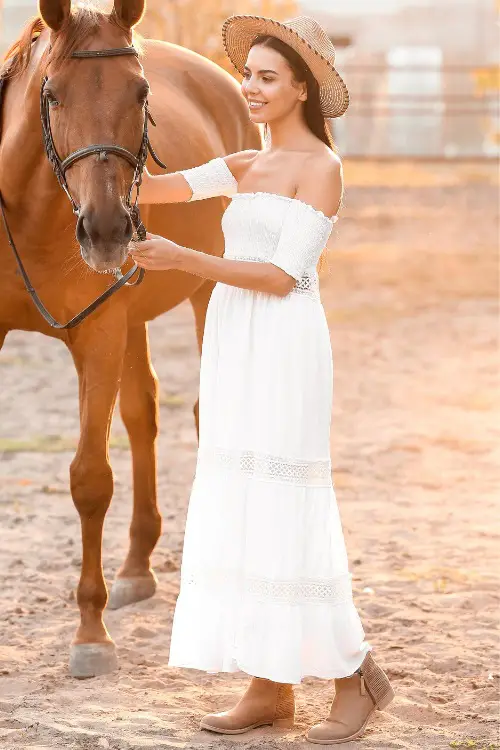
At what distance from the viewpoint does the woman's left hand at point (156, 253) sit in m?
3.71

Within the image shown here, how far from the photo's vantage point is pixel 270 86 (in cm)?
387

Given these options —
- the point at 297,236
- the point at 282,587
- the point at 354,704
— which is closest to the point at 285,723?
the point at 354,704

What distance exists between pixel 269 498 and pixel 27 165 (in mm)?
1450

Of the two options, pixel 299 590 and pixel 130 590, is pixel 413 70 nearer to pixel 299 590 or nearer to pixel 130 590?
pixel 130 590

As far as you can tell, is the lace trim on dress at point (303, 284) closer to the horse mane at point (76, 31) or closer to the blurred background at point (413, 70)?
the horse mane at point (76, 31)

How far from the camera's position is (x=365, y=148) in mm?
36312

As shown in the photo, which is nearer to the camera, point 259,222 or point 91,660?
point 259,222

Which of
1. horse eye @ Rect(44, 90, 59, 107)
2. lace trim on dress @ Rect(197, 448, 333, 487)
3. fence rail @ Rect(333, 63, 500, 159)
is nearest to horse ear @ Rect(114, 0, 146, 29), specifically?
horse eye @ Rect(44, 90, 59, 107)

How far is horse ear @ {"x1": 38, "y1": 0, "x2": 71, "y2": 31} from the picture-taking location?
393 centimetres

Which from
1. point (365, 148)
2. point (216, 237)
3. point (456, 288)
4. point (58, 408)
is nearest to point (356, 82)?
point (365, 148)

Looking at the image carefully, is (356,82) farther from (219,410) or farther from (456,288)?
(219,410)

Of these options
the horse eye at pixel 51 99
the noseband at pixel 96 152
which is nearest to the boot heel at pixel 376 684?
→ the noseband at pixel 96 152

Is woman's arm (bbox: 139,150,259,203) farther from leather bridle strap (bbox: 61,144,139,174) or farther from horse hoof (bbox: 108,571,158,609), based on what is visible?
horse hoof (bbox: 108,571,158,609)

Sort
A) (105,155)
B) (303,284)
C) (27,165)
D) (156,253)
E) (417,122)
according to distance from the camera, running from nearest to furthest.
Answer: (156,253), (105,155), (303,284), (27,165), (417,122)
